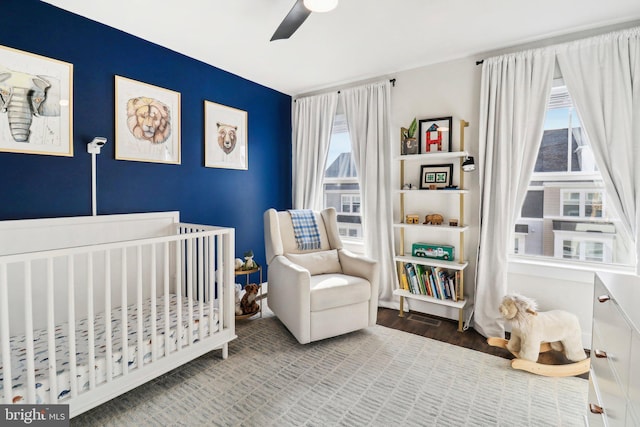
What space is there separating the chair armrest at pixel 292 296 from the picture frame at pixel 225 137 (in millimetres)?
1219

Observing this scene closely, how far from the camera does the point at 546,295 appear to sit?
259cm

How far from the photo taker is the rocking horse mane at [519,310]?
→ 7.19 ft

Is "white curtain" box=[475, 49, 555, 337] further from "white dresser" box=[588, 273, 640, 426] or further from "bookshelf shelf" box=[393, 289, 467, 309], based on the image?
"white dresser" box=[588, 273, 640, 426]

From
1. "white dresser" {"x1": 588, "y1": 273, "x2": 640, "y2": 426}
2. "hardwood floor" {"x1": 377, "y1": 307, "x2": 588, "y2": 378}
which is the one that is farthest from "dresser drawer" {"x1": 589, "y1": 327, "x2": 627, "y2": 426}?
"hardwood floor" {"x1": 377, "y1": 307, "x2": 588, "y2": 378}

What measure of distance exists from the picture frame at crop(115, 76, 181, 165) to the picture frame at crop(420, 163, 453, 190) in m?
2.35

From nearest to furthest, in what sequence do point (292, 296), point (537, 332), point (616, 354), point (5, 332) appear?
point (616, 354), point (5, 332), point (537, 332), point (292, 296)

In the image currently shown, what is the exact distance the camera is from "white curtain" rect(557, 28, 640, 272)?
2193mm

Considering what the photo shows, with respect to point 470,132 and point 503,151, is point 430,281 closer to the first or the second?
point 503,151

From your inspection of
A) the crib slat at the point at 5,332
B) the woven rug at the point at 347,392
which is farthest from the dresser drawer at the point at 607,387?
the crib slat at the point at 5,332

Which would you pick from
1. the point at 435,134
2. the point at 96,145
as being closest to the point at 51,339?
the point at 96,145

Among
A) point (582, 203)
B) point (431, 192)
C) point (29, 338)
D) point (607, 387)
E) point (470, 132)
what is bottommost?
point (607, 387)

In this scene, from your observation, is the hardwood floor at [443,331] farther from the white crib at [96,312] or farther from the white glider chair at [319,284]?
the white crib at [96,312]

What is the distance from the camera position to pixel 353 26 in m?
2.38

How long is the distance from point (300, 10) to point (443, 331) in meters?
2.70
